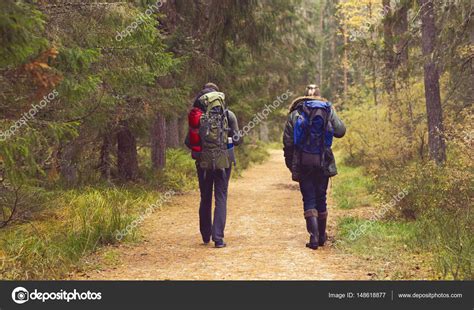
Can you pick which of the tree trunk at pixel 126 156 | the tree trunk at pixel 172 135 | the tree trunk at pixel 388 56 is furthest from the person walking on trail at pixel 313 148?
the tree trunk at pixel 172 135

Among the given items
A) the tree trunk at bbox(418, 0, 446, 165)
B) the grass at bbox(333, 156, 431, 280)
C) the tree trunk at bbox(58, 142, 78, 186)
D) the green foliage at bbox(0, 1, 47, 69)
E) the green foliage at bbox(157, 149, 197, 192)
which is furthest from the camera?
the green foliage at bbox(157, 149, 197, 192)

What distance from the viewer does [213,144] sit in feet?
22.3

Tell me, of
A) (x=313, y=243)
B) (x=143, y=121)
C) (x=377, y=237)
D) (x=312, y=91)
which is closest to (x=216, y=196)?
(x=313, y=243)

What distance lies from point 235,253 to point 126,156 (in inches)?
236

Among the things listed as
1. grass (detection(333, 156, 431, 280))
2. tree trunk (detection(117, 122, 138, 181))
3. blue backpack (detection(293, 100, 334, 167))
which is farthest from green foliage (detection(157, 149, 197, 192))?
blue backpack (detection(293, 100, 334, 167))

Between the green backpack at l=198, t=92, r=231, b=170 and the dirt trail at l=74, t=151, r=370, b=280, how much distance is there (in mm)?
1177

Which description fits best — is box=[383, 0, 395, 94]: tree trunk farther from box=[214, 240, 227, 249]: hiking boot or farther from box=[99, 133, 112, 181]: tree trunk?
box=[214, 240, 227, 249]: hiking boot

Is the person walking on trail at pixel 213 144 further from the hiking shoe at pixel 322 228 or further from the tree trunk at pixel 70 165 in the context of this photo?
the tree trunk at pixel 70 165

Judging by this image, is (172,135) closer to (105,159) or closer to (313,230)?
(105,159)

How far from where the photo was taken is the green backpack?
6.77 m

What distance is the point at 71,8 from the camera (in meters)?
6.68
